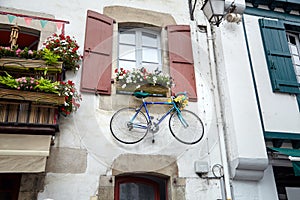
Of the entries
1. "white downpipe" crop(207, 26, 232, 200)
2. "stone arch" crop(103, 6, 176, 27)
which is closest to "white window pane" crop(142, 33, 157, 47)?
"stone arch" crop(103, 6, 176, 27)

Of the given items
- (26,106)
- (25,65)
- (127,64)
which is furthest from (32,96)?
(127,64)

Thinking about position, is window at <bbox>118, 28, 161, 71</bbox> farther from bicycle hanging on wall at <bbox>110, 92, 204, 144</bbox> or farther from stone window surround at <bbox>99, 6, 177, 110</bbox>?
bicycle hanging on wall at <bbox>110, 92, 204, 144</bbox>

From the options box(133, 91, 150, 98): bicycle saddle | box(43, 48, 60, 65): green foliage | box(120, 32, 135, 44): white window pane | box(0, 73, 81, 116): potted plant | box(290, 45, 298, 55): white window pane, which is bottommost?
box(0, 73, 81, 116): potted plant

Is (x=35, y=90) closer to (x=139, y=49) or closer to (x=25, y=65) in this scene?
(x=25, y=65)

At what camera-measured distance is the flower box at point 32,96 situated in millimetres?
4285

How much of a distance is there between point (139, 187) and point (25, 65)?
2.82 metres

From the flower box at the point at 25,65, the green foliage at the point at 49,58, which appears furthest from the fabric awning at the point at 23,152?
the green foliage at the point at 49,58

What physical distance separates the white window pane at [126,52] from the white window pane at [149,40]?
0.37 meters

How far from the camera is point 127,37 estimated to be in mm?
6344

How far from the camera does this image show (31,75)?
4840 mm

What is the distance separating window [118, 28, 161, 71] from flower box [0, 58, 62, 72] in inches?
60.6

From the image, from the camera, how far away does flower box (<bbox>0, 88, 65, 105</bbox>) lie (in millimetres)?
4285

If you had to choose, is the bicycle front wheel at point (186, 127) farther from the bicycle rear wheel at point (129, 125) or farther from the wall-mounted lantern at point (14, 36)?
the wall-mounted lantern at point (14, 36)

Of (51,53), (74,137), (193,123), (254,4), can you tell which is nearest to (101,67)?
(51,53)
